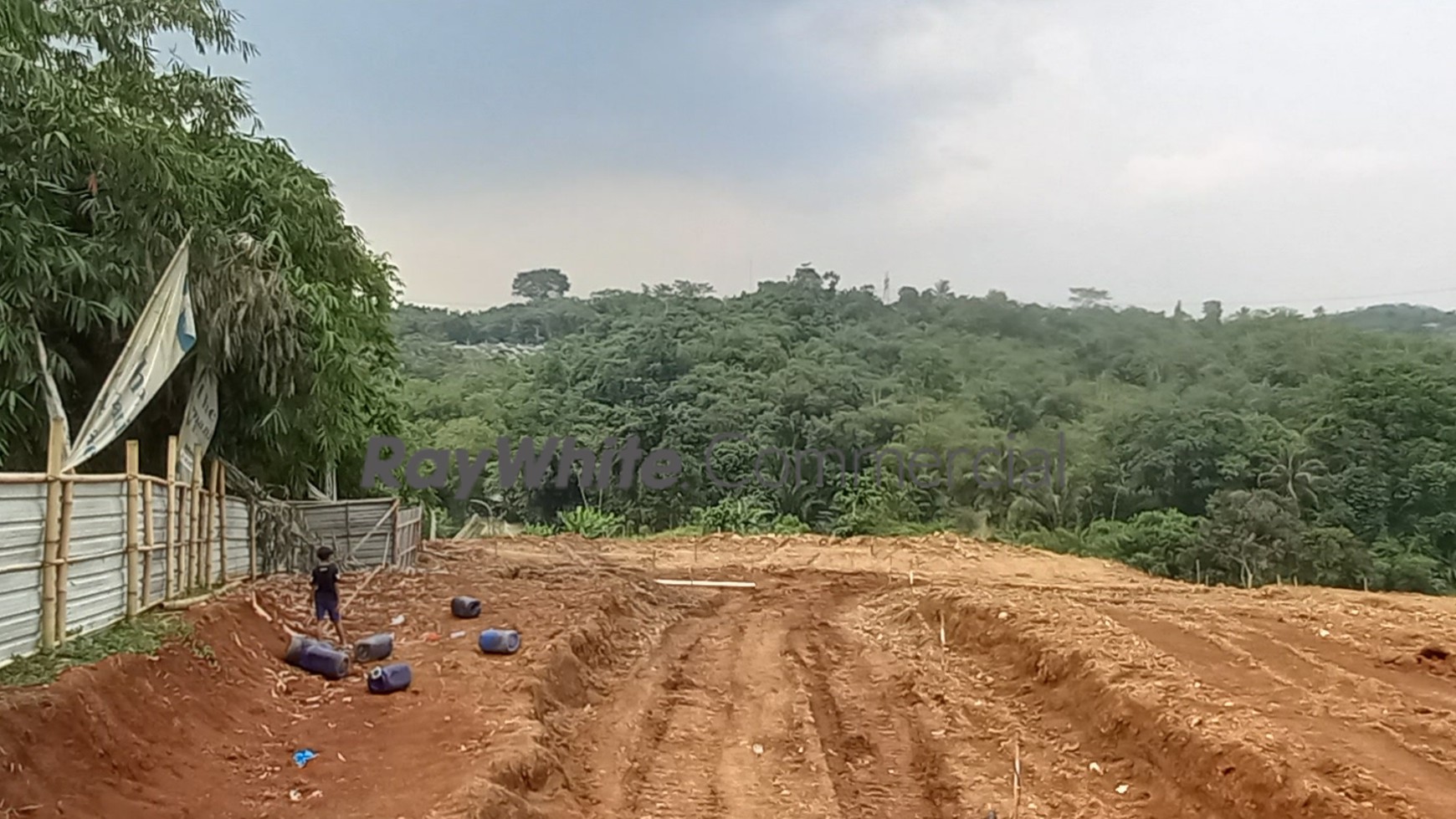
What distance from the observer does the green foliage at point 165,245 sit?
1038 centimetres

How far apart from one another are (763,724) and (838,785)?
1.96m

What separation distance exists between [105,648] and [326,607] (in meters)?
3.60

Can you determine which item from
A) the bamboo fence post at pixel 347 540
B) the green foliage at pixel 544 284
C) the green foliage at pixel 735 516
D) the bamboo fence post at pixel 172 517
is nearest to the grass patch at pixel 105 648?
the bamboo fence post at pixel 172 517

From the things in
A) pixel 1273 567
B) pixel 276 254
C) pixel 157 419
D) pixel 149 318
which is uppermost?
pixel 276 254

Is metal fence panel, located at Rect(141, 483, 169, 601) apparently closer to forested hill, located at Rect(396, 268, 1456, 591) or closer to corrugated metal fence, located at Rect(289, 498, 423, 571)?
corrugated metal fence, located at Rect(289, 498, 423, 571)

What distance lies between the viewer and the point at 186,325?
37.9 feet

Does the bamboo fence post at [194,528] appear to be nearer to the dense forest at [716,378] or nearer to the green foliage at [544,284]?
the dense forest at [716,378]

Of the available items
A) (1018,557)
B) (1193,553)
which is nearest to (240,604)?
(1018,557)

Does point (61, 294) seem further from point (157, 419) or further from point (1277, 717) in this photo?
point (1277, 717)

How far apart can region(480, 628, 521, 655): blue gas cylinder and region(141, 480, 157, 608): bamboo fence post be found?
3137 mm

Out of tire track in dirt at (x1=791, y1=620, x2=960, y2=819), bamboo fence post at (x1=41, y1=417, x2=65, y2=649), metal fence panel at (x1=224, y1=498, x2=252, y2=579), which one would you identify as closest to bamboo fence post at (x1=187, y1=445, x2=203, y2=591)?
metal fence panel at (x1=224, y1=498, x2=252, y2=579)

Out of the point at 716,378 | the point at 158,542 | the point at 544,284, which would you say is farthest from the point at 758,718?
the point at 544,284

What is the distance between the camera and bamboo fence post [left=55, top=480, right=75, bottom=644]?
790 cm

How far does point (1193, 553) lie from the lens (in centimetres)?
3145
